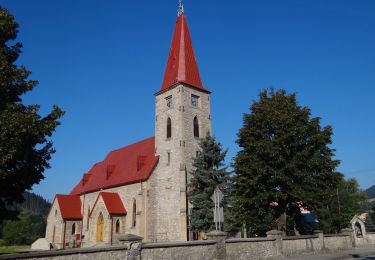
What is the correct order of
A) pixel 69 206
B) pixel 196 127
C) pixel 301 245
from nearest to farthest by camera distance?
pixel 301 245, pixel 196 127, pixel 69 206

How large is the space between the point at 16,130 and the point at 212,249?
932 centimetres

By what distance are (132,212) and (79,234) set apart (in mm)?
9816

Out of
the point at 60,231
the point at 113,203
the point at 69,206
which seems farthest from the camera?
the point at 69,206

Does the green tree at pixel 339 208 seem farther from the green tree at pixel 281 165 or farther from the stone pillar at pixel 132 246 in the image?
the stone pillar at pixel 132 246

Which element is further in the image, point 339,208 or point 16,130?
point 339,208

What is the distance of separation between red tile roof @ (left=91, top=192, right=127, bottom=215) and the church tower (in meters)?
3.73

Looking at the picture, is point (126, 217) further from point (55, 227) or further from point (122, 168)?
point (55, 227)

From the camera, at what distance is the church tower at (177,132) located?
3000cm

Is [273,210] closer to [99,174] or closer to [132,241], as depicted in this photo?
[132,241]

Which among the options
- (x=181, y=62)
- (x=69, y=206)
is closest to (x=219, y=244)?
(x=181, y=62)

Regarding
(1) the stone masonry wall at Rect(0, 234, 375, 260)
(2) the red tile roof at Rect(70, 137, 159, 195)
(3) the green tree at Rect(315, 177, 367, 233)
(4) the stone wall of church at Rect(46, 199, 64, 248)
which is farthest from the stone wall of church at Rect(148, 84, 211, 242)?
(4) the stone wall of church at Rect(46, 199, 64, 248)

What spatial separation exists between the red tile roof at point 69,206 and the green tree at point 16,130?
23.3 m

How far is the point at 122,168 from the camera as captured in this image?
122 ft

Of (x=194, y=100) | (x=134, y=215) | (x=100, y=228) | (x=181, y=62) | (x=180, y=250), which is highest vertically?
(x=181, y=62)
